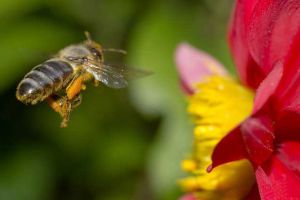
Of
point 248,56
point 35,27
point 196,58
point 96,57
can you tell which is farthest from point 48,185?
point 248,56

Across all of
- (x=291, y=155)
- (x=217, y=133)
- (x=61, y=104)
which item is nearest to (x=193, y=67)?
(x=217, y=133)

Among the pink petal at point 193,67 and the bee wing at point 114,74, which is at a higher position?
the bee wing at point 114,74

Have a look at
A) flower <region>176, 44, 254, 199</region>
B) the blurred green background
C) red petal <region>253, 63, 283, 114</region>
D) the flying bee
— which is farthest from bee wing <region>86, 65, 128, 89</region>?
the blurred green background

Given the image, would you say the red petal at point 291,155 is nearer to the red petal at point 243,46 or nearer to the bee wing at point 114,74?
the red petal at point 243,46

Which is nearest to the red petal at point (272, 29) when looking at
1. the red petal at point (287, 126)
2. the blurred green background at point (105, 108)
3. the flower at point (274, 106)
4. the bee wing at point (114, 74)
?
the flower at point (274, 106)

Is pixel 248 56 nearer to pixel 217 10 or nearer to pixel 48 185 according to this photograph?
pixel 217 10

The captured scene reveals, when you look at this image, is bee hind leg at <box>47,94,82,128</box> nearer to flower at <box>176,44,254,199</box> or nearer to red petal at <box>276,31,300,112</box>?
flower at <box>176,44,254,199</box>
